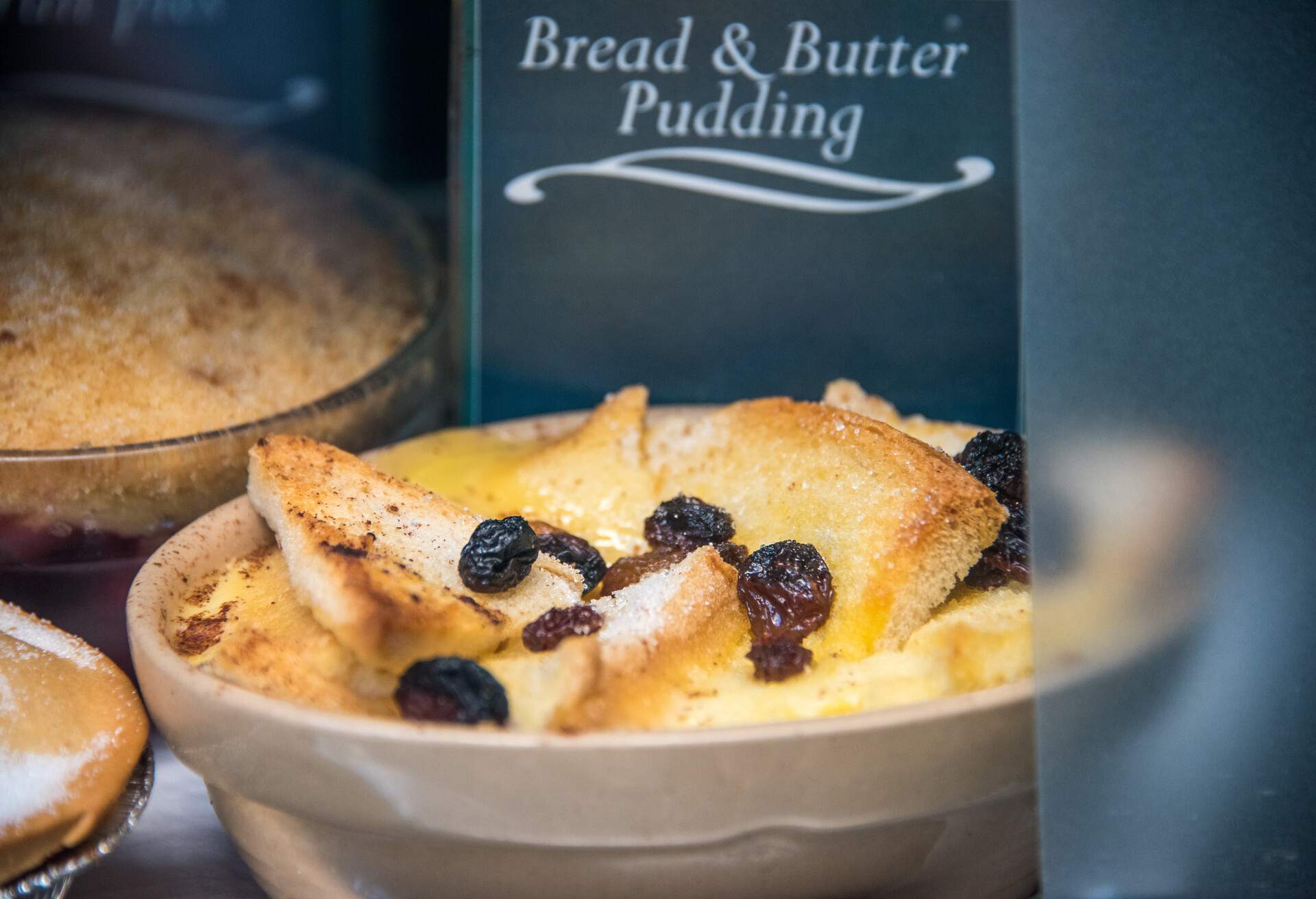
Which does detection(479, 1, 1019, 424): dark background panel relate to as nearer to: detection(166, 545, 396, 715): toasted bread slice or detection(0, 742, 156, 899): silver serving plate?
detection(166, 545, 396, 715): toasted bread slice

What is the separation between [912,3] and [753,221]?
0.38 m

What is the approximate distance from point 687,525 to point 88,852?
739mm

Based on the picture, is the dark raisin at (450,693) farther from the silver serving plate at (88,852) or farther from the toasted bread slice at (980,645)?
the toasted bread slice at (980,645)

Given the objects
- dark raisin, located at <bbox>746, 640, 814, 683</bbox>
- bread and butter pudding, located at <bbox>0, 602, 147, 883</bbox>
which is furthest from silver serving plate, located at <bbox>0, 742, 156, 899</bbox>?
dark raisin, located at <bbox>746, 640, 814, 683</bbox>

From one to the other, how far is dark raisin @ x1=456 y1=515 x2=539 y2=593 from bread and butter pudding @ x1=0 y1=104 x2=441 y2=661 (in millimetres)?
489

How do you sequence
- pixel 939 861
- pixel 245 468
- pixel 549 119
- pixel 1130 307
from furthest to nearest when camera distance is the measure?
pixel 549 119, pixel 245 468, pixel 939 861, pixel 1130 307

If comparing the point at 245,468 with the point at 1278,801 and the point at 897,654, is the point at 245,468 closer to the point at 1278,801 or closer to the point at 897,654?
the point at 897,654

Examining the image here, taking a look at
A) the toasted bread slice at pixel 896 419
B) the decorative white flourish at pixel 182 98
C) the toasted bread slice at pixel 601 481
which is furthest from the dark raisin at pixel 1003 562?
the decorative white flourish at pixel 182 98

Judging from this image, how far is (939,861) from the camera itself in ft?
3.85

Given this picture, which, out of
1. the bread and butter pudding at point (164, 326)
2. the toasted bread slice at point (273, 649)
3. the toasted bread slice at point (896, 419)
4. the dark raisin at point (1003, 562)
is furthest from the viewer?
the toasted bread slice at point (896, 419)

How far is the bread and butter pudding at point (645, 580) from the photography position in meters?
1.11

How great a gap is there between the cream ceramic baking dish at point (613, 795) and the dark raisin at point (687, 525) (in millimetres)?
449

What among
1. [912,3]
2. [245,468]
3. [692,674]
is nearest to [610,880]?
[692,674]

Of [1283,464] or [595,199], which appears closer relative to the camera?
[1283,464]
